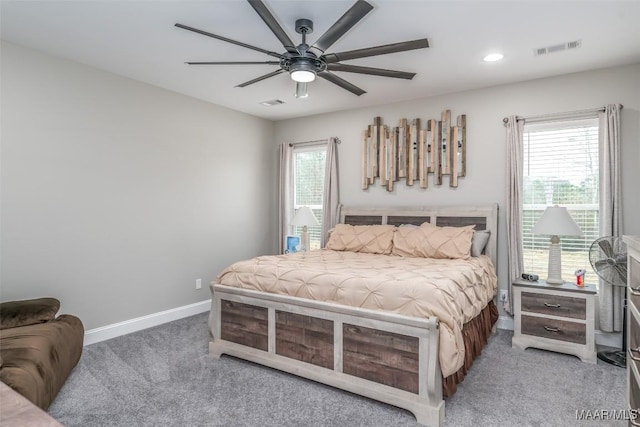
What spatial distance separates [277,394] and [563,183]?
335cm

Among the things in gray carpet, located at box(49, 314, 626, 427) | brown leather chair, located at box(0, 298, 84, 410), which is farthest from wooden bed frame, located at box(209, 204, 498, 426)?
brown leather chair, located at box(0, 298, 84, 410)

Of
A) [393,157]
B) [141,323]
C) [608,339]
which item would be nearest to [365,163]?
[393,157]

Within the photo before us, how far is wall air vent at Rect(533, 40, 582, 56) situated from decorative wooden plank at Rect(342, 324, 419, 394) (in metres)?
2.62

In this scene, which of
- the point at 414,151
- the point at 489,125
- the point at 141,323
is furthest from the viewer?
the point at 414,151

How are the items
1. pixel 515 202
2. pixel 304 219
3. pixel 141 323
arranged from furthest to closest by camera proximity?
1. pixel 304 219
2. pixel 141 323
3. pixel 515 202

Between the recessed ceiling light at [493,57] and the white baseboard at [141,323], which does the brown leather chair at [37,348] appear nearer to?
the white baseboard at [141,323]

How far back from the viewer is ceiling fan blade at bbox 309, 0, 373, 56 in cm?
193

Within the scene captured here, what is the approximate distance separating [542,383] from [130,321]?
3762mm

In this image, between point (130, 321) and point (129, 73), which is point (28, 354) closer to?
point (130, 321)

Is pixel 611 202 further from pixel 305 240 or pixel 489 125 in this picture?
pixel 305 240

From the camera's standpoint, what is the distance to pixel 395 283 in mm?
2441

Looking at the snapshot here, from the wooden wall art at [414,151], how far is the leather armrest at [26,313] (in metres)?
3.53

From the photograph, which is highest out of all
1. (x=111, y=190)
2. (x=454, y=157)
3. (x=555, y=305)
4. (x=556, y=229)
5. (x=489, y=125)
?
(x=489, y=125)

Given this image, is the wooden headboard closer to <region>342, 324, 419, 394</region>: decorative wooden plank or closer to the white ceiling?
the white ceiling
